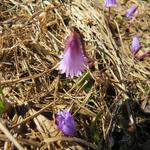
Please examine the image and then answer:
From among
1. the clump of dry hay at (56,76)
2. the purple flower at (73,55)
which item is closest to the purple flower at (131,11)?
the clump of dry hay at (56,76)

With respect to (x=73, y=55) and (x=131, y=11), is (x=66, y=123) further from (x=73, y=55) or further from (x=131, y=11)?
(x=131, y=11)

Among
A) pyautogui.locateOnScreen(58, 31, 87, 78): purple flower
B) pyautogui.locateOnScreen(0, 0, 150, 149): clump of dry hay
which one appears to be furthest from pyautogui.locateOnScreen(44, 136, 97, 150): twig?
pyautogui.locateOnScreen(58, 31, 87, 78): purple flower

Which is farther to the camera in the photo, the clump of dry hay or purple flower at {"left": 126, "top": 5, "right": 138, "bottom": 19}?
purple flower at {"left": 126, "top": 5, "right": 138, "bottom": 19}

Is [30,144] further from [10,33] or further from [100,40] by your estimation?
[100,40]

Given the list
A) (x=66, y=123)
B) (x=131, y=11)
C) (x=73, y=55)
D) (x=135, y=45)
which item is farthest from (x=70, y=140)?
(x=131, y=11)

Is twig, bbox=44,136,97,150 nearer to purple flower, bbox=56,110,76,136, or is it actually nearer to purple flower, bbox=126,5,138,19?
purple flower, bbox=56,110,76,136

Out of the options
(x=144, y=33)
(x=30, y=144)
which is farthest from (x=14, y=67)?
(x=144, y=33)
